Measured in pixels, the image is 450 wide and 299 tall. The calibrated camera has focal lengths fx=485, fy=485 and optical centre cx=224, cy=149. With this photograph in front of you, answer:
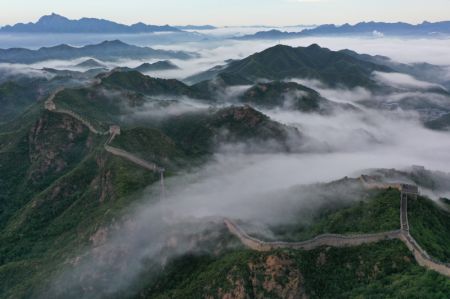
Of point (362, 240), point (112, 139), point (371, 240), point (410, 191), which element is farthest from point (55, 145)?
point (371, 240)

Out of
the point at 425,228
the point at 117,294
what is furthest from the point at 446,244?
the point at 117,294

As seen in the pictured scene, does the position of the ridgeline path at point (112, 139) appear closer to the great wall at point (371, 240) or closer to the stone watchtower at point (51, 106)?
the stone watchtower at point (51, 106)

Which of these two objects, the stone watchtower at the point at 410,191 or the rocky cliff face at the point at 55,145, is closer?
the stone watchtower at the point at 410,191

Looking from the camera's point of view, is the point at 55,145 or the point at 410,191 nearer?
the point at 410,191

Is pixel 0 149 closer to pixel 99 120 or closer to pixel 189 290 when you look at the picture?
pixel 99 120

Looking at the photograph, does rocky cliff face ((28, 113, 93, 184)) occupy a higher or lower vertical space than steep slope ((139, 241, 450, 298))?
lower

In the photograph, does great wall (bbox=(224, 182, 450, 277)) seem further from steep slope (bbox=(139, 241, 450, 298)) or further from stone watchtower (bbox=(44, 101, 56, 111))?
stone watchtower (bbox=(44, 101, 56, 111))

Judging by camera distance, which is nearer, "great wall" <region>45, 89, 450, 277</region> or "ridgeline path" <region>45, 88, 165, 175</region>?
"great wall" <region>45, 89, 450, 277</region>

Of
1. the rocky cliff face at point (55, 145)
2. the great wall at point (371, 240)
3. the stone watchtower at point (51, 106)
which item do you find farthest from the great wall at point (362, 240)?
the stone watchtower at point (51, 106)

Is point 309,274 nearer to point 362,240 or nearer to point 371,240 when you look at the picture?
point 362,240

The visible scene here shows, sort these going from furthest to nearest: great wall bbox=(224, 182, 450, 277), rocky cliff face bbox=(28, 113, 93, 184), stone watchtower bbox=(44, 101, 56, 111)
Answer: stone watchtower bbox=(44, 101, 56, 111) → rocky cliff face bbox=(28, 113, 93, 184) → great wall bbox=(224, 182, 450, 277)

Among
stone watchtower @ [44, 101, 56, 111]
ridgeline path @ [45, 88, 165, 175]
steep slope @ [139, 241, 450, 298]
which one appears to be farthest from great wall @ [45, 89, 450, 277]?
stone watchtower @ [44, 101, 56, 111]

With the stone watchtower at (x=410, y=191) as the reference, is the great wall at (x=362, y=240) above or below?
below
